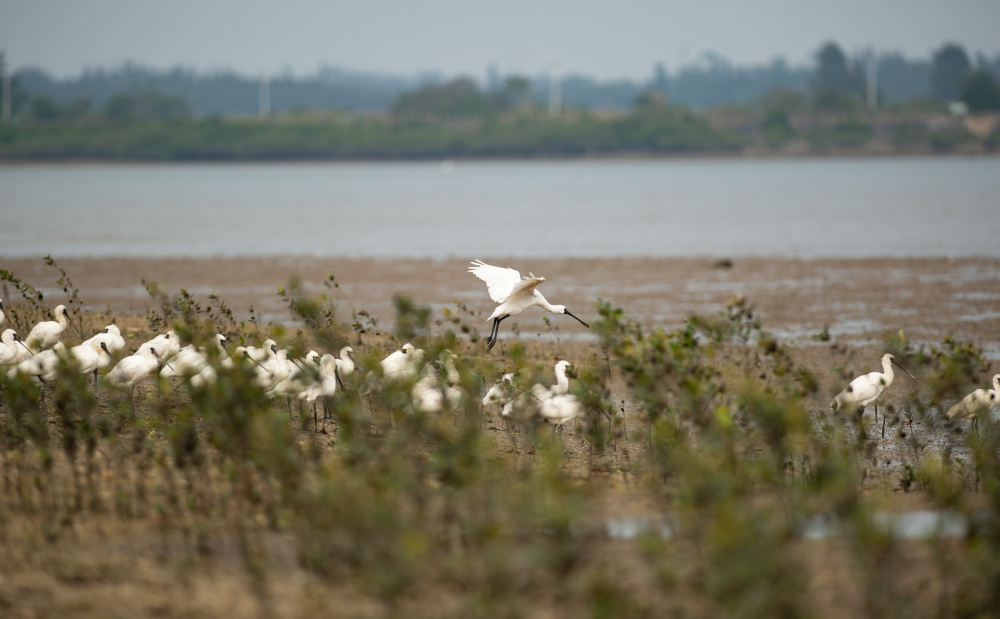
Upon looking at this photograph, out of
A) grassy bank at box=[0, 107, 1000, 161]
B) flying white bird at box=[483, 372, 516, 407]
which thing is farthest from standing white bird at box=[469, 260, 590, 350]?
grassy bank at box=[0, 107, 1000, 161]

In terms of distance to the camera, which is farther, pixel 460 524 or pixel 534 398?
pixel 534 398

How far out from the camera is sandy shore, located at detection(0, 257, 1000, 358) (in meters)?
16.6

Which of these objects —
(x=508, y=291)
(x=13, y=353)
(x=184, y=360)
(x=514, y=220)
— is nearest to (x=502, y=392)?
(x=184, y=360)

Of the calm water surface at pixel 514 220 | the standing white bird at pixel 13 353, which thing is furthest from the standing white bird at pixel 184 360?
the calm water surface at pixel 514 220

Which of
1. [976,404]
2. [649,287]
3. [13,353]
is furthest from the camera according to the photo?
[649,287]

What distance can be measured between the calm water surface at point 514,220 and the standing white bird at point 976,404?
59.9 feet

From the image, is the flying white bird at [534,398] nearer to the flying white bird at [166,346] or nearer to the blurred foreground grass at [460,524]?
the blurred foreground grass at [460,524]

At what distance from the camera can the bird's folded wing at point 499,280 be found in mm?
11930

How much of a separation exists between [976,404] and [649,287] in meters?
11.8

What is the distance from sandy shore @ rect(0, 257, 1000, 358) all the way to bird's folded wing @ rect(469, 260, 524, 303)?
13.0ft

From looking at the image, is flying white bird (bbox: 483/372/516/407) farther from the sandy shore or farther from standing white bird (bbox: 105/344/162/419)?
the sandy shore

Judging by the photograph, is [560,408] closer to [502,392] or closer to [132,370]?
[502,392]

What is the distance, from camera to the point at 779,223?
40062 mm

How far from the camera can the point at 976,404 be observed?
359 inches
